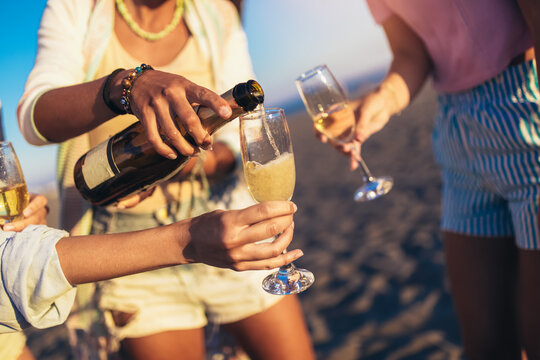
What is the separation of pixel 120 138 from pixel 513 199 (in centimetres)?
134

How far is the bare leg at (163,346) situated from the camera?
1.73 meters

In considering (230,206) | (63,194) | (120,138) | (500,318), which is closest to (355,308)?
(500,318)

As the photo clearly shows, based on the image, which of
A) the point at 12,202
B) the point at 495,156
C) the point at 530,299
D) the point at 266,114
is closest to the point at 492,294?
the point at 530,299

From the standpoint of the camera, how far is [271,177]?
1279 mm

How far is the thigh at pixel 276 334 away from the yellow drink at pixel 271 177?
671 mm

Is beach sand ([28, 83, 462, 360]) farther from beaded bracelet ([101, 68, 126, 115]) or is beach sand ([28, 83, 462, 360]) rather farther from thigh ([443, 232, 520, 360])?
beaded bracelet ([101, 68, 126, 115])

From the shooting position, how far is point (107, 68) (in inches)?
62.1

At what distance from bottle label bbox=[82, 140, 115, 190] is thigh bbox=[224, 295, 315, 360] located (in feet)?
2.81

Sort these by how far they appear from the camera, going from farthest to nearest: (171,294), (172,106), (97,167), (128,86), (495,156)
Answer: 1. (171,294)
2. (495,156)
3. (97,167)
4. (128,86)
5. (172,106)

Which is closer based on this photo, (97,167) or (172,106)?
(172,106)

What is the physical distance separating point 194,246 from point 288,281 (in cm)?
35

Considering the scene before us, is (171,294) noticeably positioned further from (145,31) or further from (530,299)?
(530,299)

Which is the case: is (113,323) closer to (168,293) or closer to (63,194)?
(168,293)

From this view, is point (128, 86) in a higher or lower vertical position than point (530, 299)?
higher
